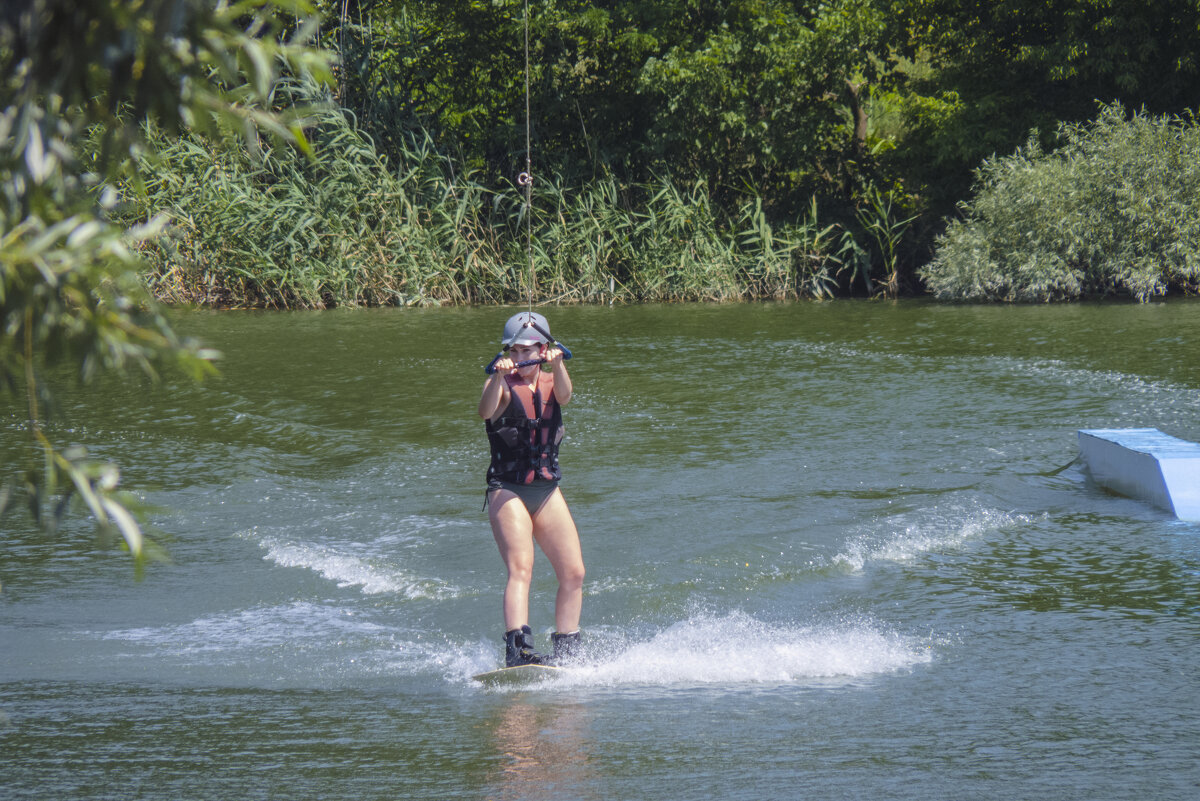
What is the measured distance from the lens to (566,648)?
6.11 m

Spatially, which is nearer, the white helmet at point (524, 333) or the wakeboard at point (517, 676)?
the wakeboard at point (517, 676)

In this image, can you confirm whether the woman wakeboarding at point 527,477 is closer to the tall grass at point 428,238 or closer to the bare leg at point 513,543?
the bare leg at point 513,543

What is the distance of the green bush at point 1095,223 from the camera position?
2234cm

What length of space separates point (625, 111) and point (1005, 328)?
41.9 ft

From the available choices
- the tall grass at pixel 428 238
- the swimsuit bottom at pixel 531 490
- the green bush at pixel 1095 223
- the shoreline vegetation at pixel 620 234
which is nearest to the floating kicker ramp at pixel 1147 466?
the swimsuit bottom at pixel 531 490

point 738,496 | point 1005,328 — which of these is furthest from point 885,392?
point 1005,328

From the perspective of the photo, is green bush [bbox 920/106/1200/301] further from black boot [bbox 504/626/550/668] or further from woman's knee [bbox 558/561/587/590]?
black boot [bbox 504/626/550/668]

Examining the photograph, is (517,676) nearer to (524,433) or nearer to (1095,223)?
(524,433)

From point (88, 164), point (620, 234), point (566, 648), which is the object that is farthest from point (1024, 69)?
point (88, 164)

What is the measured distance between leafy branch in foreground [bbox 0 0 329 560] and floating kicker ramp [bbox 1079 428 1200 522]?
24.9 feet

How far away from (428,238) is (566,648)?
64.0 ft

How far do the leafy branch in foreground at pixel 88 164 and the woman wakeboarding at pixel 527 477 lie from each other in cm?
334

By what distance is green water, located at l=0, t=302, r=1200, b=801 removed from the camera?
4.70 metres

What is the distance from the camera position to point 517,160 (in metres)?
27.8
